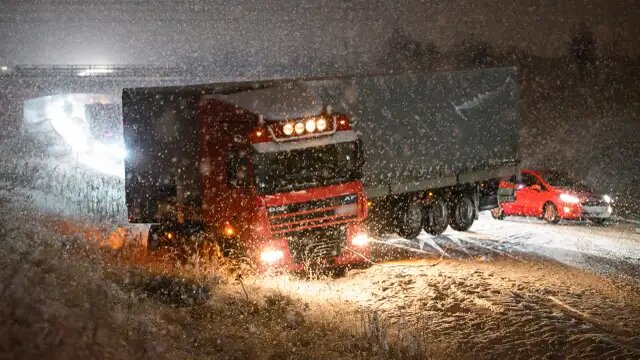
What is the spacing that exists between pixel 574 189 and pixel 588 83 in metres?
37.6

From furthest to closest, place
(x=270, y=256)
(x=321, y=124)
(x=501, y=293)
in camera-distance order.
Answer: (x=321, y=124), (x=270, y=256), (x=501, y=293)

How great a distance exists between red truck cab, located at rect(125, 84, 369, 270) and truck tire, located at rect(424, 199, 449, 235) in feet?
13.7

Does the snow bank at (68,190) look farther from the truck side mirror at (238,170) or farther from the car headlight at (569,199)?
the car headlight at (569,199)

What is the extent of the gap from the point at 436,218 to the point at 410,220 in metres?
0.97

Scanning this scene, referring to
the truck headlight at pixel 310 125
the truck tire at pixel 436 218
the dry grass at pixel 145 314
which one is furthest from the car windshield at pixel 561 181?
the dry grass at pixel 145 314

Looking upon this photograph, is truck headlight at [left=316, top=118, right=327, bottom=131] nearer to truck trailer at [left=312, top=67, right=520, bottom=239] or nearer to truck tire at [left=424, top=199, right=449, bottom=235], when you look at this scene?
truck trailer at [left=312, top=67, right=520, bottom=239]

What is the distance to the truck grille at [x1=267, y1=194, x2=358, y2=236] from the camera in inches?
393

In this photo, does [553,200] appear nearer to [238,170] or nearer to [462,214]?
[462,214]

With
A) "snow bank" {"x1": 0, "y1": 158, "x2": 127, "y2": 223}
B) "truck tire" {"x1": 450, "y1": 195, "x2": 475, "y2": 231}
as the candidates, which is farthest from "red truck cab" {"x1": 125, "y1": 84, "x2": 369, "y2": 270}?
"truck tire" {"x1": 450, "y1": 195, "x2": 475, "y2": 231}

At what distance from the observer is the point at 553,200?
17.1 meters

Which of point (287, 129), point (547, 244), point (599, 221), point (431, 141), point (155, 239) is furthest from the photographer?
point (599, 221)

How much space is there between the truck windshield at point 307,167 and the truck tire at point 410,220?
3434mm

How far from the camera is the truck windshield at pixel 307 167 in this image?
32.8ft

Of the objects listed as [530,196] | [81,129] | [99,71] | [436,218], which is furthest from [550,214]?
[99,71]
